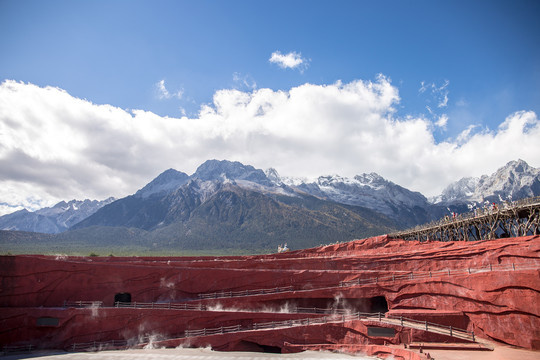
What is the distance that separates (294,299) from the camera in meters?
31.1

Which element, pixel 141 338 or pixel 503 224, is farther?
pixel 503 224

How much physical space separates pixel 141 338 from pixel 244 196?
156 metres

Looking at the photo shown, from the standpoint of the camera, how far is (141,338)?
27.3 meters

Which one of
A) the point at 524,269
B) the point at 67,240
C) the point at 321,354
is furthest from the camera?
the point at 67,240

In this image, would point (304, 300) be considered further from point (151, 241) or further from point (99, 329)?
point (151, 241)

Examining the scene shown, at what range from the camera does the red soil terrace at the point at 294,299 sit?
22844mm

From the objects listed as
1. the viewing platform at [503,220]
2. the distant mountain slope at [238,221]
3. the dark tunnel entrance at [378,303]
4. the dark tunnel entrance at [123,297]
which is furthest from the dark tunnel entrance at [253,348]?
the distant mountain slope at [238,221]

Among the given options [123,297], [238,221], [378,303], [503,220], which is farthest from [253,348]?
[238,221]

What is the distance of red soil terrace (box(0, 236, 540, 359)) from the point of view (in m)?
22.8

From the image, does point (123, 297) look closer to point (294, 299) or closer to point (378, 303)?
point (294, 299)

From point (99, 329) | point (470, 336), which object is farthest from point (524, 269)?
point (99, 329)

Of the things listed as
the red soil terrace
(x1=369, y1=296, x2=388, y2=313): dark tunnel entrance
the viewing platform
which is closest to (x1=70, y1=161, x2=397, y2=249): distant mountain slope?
the viewing platform

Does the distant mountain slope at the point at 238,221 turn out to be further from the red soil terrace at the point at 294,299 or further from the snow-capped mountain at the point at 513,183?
the red soil terrace at the point at 294,299

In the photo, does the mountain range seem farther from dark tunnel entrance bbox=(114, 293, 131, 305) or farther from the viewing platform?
dark tunnel entrance bbox=(114, 293, 131, 305)
